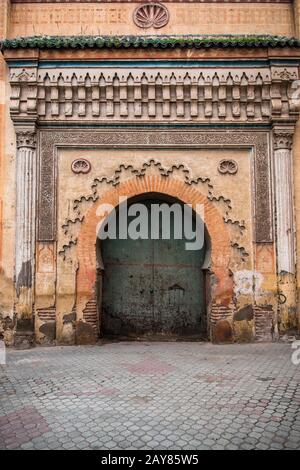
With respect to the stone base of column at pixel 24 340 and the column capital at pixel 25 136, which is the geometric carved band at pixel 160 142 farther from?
the stone base of column at pixel 24 340

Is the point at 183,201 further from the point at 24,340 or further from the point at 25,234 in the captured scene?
the point at 24,340

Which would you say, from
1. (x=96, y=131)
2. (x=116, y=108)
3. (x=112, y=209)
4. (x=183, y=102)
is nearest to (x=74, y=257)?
(x=112, y=209)

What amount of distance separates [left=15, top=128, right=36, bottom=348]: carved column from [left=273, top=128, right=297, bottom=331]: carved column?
4417mm

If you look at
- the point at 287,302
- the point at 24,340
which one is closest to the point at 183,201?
the point at 287,302

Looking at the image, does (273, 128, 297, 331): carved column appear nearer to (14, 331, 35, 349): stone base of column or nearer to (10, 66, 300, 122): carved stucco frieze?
(10, 66, 300, 122): carved stucco frieze

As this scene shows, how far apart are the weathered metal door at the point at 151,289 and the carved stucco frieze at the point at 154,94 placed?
6.31 ft

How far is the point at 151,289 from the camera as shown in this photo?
28.6 ft

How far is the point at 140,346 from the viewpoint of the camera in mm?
7602

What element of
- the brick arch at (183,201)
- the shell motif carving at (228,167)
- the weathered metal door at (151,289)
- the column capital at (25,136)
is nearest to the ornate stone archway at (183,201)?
the brick arch at (183,201)

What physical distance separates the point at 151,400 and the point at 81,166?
15.8ft

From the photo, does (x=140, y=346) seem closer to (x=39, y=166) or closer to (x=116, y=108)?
(x=39, y=166)

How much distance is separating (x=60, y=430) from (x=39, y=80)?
633 cm

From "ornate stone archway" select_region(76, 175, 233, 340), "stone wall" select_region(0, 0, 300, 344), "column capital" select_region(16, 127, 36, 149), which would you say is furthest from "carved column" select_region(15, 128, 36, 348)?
"ornate stone archway" select_region(76, 175, 233, 340)

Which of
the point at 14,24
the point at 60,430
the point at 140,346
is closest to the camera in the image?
the point at 60,430
